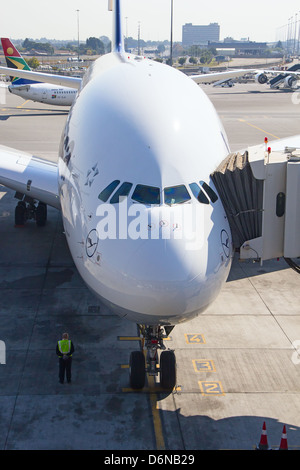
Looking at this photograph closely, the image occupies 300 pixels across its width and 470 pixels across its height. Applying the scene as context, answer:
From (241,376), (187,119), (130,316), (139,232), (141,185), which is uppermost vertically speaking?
(187,119)

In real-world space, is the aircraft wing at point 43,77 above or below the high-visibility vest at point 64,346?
above

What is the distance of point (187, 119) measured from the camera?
44.2 ft

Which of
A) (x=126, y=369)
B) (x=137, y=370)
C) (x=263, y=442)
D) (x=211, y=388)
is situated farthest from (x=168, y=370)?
(x=263, y=442)

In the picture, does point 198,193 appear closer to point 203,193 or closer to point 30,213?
point 203,193

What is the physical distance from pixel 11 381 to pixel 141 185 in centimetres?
555

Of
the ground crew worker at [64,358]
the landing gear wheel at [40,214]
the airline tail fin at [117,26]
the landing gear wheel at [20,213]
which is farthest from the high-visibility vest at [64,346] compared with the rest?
the airline tail fin at [117,26]

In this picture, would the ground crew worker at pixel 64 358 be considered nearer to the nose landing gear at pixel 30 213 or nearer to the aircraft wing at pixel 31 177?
the aircraft wing at pixel 31 177

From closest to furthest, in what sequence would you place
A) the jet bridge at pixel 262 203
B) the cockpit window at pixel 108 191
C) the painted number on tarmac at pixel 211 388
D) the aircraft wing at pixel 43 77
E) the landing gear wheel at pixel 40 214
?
the cockpit window at pixel 108 191, the jet bridge at pixel 262 203, the painted number on tarmac at pixel 211 388, the landing gear wheel at pixel 40 214, the aircraft wing at pixel 43 77

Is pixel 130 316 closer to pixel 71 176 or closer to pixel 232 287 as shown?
pixel 71 176

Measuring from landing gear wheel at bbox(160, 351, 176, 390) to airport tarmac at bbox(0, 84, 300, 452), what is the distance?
0.77 feet

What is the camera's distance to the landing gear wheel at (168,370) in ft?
42.7

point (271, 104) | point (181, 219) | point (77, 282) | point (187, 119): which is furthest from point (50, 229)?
point (271, 104)

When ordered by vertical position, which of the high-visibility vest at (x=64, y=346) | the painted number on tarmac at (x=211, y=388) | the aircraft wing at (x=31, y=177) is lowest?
the painted number on tarmac at (x=211, y=388)

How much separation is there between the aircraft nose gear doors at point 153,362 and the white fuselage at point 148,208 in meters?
1.16
